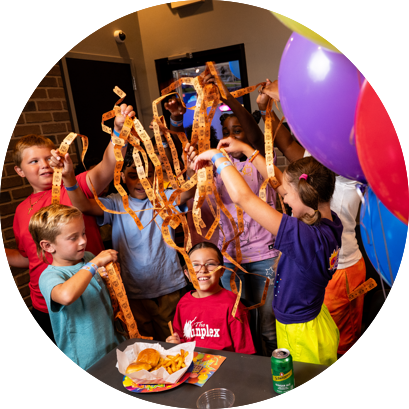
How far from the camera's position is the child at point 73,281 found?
155 cm

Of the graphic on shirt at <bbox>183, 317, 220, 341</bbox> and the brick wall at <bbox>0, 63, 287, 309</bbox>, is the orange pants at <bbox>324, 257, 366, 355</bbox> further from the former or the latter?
the brick wall at <bbox>0, 63, 287, 309</bbox>

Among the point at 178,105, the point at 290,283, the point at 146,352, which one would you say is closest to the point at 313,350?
the point at 290,283

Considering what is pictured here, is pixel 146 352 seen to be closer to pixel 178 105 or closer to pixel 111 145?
pixel 111 145

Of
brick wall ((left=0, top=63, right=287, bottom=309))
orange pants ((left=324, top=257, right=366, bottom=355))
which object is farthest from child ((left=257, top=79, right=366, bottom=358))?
brick wall ((left=0, top=63, right=287, bottom=309))

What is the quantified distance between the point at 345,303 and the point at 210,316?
0.77m

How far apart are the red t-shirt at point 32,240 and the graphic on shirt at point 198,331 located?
2.06 ft

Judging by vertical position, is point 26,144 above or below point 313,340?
above

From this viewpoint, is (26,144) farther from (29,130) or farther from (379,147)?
(379,147)

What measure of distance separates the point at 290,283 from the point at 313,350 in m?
0.30

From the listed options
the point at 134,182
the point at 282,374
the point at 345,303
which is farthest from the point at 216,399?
the point at 134,182

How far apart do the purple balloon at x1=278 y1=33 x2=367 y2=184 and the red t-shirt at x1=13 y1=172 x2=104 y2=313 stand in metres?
1.30

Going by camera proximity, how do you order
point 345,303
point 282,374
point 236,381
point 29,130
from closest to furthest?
point 282,374, point 236,381, point 345,303, point 29,130

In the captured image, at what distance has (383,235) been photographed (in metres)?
1.10

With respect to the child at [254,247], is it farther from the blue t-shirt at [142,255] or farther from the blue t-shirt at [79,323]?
the blue t-shirt at [79,323]
